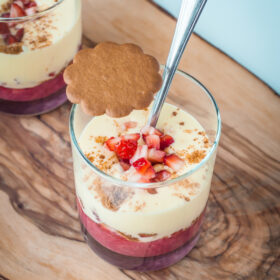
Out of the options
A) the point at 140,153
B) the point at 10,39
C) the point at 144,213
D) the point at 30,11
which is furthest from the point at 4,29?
the point at 144,213

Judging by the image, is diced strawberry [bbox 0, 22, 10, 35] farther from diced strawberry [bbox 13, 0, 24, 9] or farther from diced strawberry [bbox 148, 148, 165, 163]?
diced strawberry [bbox 148, 148, 165, 163]

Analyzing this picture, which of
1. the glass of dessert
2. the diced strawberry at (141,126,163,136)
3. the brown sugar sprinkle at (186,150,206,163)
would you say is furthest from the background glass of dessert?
the brown sugar sprinkle at (186,150,206,163)

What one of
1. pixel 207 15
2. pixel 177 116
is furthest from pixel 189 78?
pixel 207 15

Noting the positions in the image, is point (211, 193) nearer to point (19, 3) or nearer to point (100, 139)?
point (100, 139)

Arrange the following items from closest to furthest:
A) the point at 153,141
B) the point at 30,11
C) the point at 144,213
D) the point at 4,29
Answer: the point at 144,213, the point at 153,141, the point at 4,29, the point at 30,11

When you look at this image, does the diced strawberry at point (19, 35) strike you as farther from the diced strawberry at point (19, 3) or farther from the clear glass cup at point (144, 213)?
the clear glass cup at point (144, 213)

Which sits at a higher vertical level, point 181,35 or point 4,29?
point 181,35

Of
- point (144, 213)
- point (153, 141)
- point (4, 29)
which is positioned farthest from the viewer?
point (4, 29)
